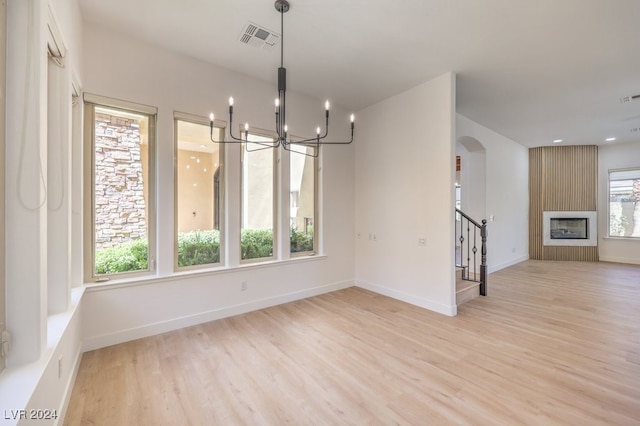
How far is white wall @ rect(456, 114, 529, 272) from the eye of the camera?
20.4ft

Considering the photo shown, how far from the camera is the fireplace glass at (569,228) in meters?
7.69

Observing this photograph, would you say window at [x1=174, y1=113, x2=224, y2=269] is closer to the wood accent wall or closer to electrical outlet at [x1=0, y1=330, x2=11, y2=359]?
electrical outlet at [x1=0, y1=330, x2=11, y2=359]

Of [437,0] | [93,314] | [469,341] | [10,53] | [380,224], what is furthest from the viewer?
[380,224]

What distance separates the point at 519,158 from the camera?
754 centimetres

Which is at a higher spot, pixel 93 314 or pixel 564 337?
pixel 93 314

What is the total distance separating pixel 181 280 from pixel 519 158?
8630 millimetres

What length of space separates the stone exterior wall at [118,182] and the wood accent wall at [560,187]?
9557 millimetres

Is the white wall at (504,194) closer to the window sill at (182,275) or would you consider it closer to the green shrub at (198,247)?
the window sill at (182,275)

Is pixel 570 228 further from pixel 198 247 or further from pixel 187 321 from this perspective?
pixel 187 321

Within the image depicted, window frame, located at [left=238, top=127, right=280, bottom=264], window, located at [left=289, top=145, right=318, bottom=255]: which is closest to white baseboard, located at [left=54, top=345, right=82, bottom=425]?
window frame, located at [left=238, top=127, right=280, bottom=264]

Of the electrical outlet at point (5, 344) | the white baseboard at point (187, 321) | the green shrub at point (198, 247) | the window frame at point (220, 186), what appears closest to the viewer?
the electrical outlet at point (5, 344)

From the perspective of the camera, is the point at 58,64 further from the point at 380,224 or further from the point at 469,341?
the point at 469,341

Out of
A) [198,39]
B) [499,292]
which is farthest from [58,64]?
[499,292]

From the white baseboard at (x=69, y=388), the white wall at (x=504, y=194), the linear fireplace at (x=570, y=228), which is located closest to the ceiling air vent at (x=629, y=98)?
the white wall at (x=504, y=194)
